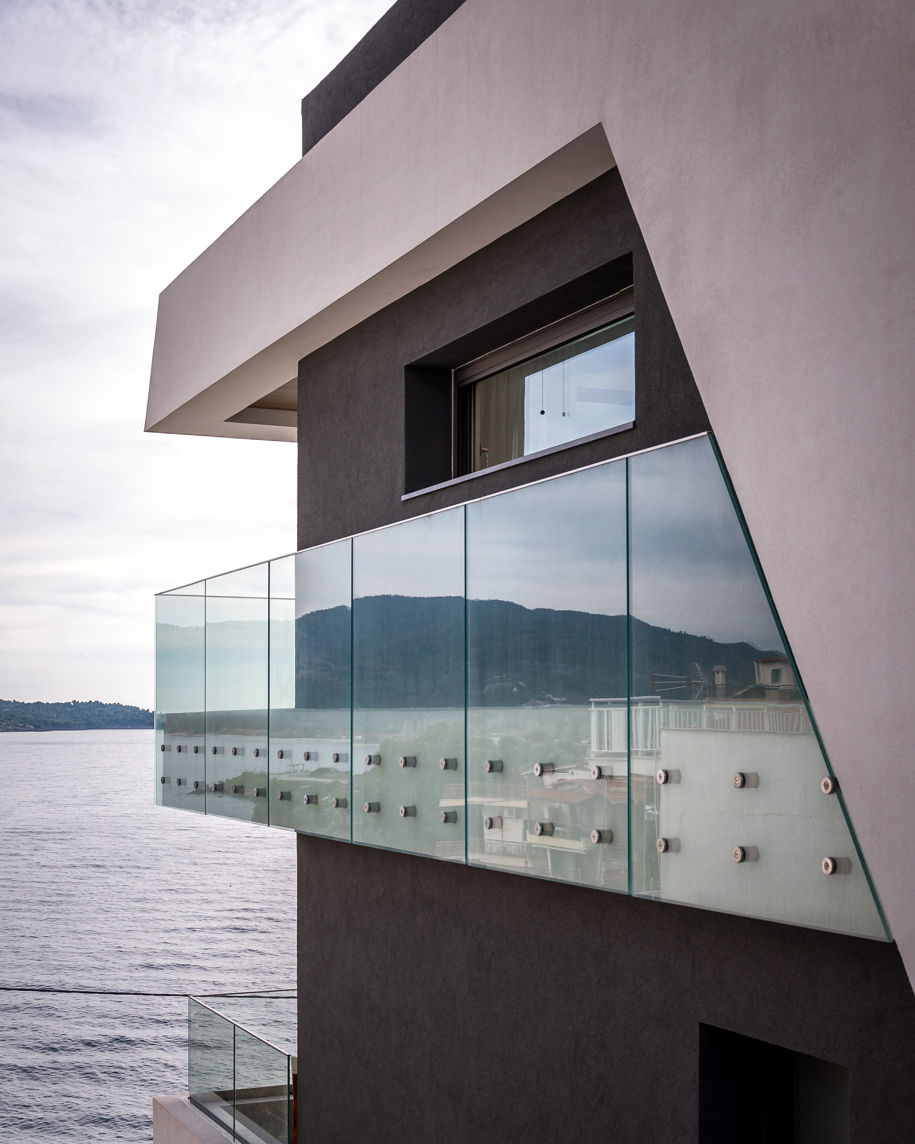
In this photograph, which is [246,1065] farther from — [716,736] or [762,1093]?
[716,736]

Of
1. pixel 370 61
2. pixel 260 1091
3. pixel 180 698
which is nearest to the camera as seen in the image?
pixel 370 61

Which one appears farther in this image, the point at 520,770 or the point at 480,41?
the point at 480,41

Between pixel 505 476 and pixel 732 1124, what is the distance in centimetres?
388

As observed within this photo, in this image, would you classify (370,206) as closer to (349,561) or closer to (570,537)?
(349,561)

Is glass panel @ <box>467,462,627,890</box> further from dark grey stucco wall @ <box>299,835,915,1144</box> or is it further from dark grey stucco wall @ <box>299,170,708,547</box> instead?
dark grey stucco wall @ <box>299,170,708,547</box>

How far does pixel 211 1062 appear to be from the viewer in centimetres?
1247

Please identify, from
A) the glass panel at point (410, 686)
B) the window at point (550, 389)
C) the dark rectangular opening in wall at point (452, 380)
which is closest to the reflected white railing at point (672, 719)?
the glass panel at point (410, 686)

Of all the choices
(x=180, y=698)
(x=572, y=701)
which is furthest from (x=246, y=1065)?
(x=572, y=701)

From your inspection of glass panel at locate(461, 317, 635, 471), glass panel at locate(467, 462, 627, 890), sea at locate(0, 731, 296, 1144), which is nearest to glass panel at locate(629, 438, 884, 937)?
glass panel at locate(467, 462, 627, 890)

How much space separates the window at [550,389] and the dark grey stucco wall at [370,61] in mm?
2360

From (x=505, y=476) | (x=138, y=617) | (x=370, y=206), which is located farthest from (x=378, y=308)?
(x=138, y=617)

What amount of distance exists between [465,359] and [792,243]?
4.56 m

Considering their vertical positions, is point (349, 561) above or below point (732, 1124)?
above

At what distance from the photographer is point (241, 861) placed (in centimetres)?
9462
